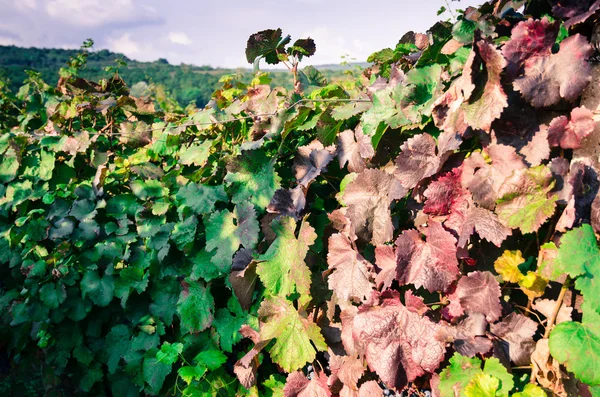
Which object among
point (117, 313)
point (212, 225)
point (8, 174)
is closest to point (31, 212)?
point (8, 174)

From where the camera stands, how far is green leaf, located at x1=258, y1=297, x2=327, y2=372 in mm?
1606

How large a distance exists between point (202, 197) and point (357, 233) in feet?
2.55

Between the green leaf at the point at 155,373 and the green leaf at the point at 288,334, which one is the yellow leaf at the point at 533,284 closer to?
the green leaf at the point at 288,334

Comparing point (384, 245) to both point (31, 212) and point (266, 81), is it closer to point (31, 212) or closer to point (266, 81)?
point (266, 81)

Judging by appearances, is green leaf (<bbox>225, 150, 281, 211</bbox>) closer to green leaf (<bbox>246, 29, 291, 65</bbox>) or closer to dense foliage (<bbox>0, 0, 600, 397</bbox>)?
dense foliage (<bbox>0, 0, 600, 397</bbox>)

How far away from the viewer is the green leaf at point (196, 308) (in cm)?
194

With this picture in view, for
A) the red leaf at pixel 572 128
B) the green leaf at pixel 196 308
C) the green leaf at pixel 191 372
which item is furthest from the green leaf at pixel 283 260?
the red leaf at pixel 572 128

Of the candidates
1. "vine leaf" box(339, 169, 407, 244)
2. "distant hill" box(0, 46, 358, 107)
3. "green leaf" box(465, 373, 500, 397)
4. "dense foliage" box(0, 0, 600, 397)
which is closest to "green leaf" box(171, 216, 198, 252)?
"dense foliage" box(0, 0, 600, 397)

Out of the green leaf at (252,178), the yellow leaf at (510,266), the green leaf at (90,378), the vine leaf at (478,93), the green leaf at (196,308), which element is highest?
the vine leaf at (478,93)

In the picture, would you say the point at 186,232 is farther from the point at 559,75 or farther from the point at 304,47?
the point at 559,75

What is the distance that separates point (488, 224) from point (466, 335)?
0.33 meters

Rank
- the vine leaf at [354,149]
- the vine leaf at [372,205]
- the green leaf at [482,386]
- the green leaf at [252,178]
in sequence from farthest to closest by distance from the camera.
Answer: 1. the green leaf at [252,178]
2. the vine leaf at [354,149]
3. the vine leaf at [372,205]
4. the green leaf at [482,386]

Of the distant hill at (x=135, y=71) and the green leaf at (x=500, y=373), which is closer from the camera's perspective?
the green leaf at (x=500, y=373)

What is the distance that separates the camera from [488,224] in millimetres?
1197
